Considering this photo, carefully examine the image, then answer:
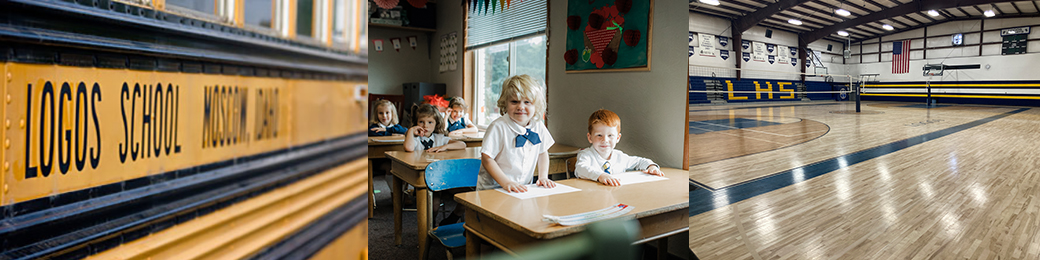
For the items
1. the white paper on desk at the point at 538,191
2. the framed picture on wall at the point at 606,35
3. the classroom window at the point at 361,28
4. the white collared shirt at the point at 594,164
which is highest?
the framed picture on wall at the point at 606,35

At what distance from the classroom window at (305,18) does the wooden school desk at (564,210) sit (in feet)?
0.71

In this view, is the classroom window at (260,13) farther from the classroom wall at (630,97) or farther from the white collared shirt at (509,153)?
the white collared shirt at (509,153)

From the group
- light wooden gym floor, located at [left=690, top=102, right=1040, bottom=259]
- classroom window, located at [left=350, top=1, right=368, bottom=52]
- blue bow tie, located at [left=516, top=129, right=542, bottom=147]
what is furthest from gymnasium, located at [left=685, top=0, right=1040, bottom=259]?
blue bow tie, located at [left=516, top=129, right=542, bottom=147]

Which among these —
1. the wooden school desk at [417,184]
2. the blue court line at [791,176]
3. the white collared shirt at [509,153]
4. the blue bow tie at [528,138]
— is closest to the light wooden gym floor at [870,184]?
the blue court line at [791,176]

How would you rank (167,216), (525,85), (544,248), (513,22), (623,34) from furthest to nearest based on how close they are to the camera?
(513,22)
(525,85)
(623,34)
(544,248)
(167,216)

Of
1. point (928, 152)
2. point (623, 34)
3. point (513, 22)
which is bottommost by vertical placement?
point (928, 152)

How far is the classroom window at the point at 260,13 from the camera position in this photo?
0.89 ft

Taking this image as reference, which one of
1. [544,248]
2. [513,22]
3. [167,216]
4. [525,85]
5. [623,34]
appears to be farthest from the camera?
[513,22]

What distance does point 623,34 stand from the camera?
632mm

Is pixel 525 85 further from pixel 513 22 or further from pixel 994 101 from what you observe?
pixel 513 22

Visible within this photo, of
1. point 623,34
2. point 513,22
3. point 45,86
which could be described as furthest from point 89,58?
point 513,22

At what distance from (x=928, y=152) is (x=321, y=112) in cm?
28

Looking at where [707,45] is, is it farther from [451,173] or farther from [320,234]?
[451,173]

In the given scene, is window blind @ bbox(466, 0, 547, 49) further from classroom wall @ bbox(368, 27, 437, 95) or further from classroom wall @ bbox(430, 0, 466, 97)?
classroom wall @ bbox(368, 27, 437, 95)
